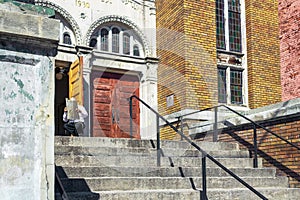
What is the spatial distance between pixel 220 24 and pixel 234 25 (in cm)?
49

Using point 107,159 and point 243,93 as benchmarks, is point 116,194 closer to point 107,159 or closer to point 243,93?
point 107,159

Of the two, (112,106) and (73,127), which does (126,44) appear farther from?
(73,127)

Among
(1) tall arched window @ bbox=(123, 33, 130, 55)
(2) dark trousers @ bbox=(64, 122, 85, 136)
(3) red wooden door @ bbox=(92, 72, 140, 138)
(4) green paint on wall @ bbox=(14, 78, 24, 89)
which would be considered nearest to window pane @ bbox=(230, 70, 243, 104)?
(3) red wooden door @ bbox=(92, 72, 140, 138)

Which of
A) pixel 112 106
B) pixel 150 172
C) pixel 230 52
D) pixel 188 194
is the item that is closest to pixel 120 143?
pixel 150 172

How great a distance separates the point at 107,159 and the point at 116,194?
1.16 meters

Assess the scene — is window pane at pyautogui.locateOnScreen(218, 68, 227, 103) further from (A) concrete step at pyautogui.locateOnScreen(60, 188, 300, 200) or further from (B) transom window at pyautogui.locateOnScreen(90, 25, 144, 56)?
(A) concrete step at pyautogui.locateOnScreen(60, 188, 300, 200)

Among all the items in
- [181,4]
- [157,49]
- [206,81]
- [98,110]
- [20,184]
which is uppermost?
[181,4]

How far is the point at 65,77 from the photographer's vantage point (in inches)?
507

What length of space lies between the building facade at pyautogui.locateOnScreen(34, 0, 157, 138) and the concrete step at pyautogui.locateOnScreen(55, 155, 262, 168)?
176 inches

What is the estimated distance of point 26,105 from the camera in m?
3.37

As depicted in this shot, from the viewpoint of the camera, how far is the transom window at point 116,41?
1252 centimetres

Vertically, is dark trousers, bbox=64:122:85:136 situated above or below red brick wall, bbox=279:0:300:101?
below

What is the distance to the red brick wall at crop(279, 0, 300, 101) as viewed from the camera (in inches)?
524

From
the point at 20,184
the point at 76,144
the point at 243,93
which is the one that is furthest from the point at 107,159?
the point at 243,93
